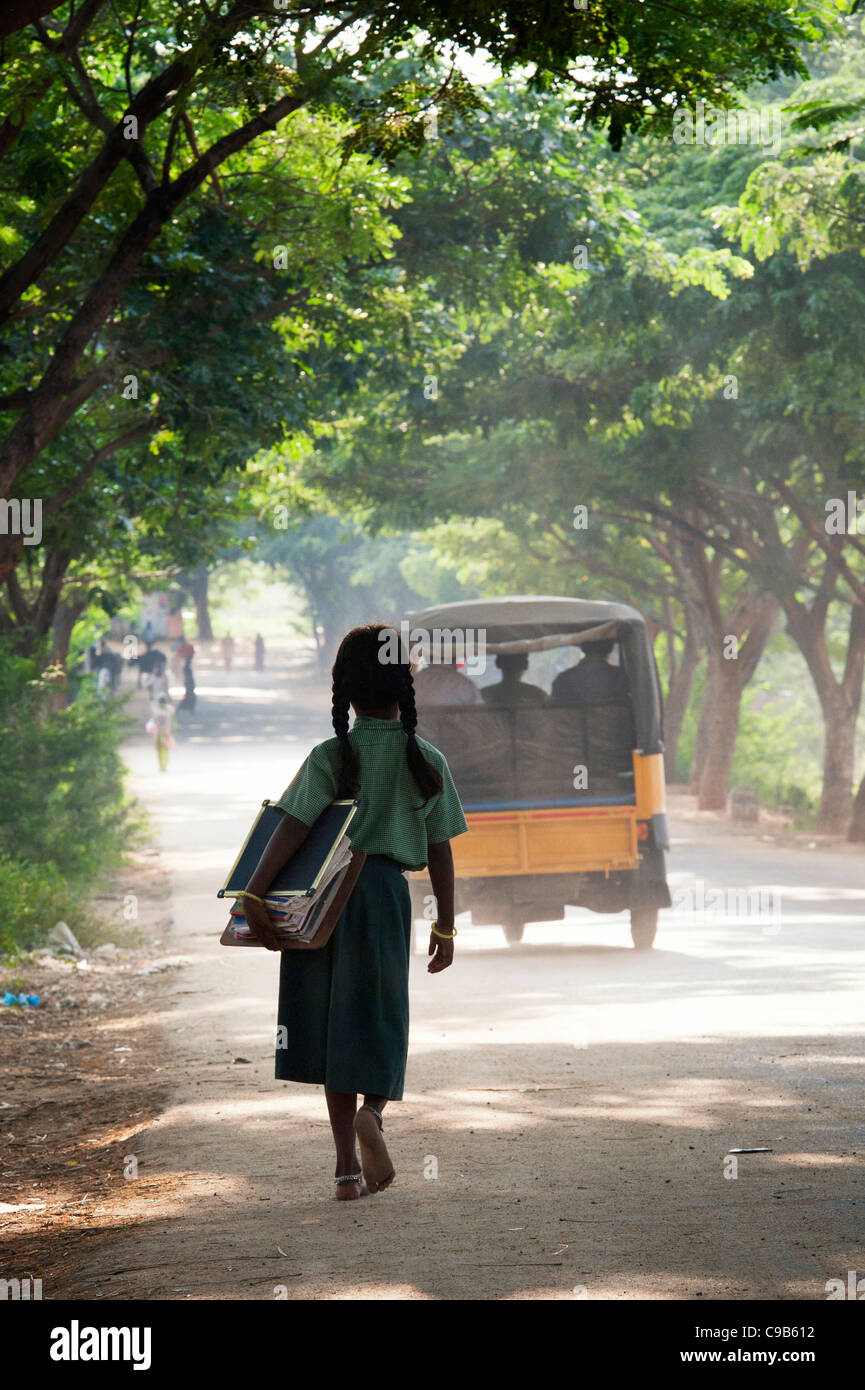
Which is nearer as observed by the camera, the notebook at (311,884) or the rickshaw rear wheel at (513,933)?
the notebook at (311,884)

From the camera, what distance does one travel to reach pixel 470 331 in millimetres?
23516

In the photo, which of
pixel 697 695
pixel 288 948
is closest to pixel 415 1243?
pixel 288 948

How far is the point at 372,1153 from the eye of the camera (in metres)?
5.27


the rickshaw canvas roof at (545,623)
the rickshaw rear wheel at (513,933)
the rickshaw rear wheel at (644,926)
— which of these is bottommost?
the rickshaw rear wheel at (513,933)

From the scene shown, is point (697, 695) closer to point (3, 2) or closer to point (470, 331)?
point (470, 331)

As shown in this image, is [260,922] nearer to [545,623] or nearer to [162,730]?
[545,623]

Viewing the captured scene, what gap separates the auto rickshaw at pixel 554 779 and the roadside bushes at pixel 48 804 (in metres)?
3.23

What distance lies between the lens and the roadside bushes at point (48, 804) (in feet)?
45.7

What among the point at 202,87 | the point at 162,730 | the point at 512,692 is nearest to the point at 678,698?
the point at 162,730

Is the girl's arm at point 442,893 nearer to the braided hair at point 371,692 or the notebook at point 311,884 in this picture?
the braided hair at point 371,692

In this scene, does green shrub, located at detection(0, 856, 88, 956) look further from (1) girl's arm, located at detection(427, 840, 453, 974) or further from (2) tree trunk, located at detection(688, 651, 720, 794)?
(2) tree trunk, located at detection(688, 651, 720, 794)

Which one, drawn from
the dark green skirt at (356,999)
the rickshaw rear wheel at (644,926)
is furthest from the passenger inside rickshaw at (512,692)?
the dark green skirt at (356,999)

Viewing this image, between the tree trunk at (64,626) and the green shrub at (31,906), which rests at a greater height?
the tree trunk at (64,626)

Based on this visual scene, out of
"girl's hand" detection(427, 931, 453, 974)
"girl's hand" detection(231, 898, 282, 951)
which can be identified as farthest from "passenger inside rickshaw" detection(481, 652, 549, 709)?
"girl's hand" detection(231, 898, 282, 951)
